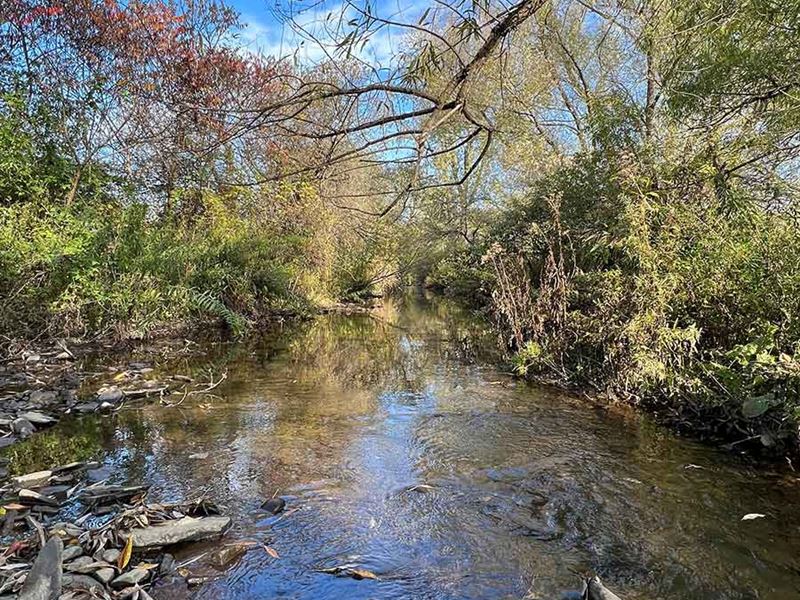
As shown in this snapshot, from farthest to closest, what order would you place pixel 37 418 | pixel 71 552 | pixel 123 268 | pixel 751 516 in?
pixel 123 268 < pixel 37 418 < pixel 751 516 < pixel 71 552

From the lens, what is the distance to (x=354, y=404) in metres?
6.51

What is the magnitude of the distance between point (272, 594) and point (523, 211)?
34.0 ft

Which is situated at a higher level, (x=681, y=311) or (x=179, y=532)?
(x=681, y=311)

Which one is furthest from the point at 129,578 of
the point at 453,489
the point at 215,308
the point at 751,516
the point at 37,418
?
the point at 215,308

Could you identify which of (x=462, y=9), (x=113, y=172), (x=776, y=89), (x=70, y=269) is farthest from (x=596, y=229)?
(x=113, y=172)

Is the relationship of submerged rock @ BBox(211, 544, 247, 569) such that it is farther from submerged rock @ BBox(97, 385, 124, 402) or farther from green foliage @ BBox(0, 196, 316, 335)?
green foliage @ BBox(0, 196, 316, 335)

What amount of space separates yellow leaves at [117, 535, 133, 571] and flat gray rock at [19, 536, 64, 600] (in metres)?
0.35

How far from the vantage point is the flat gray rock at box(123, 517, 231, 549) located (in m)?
3.08

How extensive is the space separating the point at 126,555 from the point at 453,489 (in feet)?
7.19

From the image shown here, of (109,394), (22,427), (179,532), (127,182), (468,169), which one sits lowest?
(179,532)

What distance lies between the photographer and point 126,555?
9.53 ft

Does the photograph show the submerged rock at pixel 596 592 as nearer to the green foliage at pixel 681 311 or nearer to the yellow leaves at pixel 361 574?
the yellow leaves at pixel 361 574

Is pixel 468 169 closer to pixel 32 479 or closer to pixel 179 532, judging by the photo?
pixel 179 532

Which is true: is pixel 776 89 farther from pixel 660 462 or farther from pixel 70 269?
pixel 70 269
